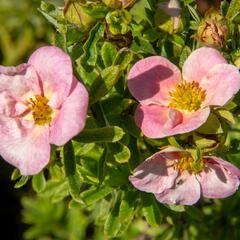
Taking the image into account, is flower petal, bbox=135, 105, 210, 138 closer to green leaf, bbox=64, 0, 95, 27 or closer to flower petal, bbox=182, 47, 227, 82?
flower petal, bbox=182, 47, 227, 82

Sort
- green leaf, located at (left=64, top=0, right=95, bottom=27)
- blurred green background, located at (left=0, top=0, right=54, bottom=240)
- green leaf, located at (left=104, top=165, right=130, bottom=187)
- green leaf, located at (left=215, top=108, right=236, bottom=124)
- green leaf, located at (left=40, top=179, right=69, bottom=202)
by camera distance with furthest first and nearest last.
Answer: blurred green background, located at (left=0, top=0, right=54, bottom=240) → green leaf, located at (left=40, top=179, right=69, bottom=202) → green leaf, located at (left=104, top=165, right=130, bottom=187) → green leaf, located at (left=64, top=0, right=95, bottom=27) → green leaf, located at (left=215, top=108, right=236, bottom=124)

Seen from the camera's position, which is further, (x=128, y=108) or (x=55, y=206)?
(x=55, y=206)

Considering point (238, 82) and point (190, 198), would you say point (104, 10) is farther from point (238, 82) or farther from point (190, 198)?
point (190, 198)

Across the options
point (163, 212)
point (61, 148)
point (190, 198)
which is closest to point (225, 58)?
point (190, 198)

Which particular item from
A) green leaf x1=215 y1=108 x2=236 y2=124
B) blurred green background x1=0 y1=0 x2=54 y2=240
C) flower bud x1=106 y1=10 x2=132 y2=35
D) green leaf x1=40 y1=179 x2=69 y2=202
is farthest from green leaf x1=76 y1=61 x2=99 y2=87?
blurred green background x1=0 y1=0 x2=54 y2=240

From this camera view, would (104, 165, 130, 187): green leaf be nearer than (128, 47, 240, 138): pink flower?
No

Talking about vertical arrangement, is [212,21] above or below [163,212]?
above
